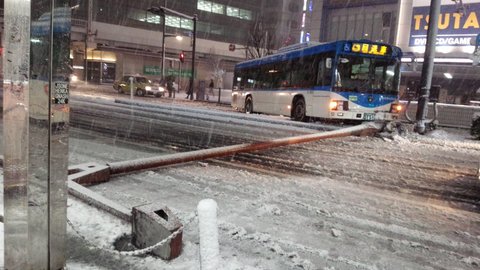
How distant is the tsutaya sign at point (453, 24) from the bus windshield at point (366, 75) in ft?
47.3

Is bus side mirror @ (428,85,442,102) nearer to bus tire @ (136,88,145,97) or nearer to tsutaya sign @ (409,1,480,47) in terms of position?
Answer: tsutaya sign @ (409,1,480,47)

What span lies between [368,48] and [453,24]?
664 inches

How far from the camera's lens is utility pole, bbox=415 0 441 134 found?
47.4 feet

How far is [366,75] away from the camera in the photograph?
15.6 m

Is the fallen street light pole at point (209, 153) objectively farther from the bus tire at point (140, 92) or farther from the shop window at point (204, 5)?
the shop window at point (204, 5)

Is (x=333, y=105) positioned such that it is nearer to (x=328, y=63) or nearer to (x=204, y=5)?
(x=328, y=63)

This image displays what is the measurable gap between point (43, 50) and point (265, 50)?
46454 millimetres

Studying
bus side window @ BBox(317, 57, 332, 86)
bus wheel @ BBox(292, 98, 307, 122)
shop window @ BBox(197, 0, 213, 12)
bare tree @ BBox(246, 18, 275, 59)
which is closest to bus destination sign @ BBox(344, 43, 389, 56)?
bus side window @ BBox(317, 57, 332, 86)

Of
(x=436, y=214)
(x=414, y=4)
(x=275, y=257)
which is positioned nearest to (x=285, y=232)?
(x=275, y=257)

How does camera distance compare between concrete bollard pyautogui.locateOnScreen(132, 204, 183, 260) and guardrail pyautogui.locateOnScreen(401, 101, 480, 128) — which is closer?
concrete bollard pyautogui.locateOnScreen(132, 204, 183, 260)

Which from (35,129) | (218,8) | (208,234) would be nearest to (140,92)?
(35,129)

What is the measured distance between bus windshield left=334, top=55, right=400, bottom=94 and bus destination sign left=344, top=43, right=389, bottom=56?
22cm

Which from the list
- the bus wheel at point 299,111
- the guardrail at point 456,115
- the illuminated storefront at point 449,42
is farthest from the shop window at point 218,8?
the bus wheel at point 299,111

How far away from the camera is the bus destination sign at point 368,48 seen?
602 inches
